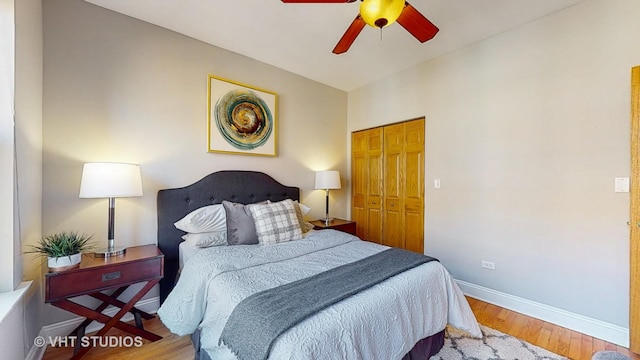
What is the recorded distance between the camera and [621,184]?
1.93m

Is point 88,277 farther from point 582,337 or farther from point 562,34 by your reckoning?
point 562,34

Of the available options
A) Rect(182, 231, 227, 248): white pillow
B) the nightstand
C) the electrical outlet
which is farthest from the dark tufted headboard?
the electrical outlet

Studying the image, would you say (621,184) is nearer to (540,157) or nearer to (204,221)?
(540,157)

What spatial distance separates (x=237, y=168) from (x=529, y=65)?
3.05 meters

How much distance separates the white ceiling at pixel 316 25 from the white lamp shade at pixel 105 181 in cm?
138

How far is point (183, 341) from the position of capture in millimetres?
1972

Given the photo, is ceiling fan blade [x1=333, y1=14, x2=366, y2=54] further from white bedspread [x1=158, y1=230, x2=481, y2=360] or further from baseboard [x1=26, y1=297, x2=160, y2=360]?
baseboard [x1=26, y1=297, x2=160, y2=360]

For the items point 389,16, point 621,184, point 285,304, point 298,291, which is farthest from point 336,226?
point 621,184

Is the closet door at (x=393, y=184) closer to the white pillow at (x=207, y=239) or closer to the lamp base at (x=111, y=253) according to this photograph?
the white pillow at (x=207, y=239)

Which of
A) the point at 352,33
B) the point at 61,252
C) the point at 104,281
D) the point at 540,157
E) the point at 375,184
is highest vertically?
the point at 352,33

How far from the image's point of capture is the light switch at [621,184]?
1.91m

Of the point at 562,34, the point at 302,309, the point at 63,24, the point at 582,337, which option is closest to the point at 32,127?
the point at 63,24

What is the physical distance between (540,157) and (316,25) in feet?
7.67

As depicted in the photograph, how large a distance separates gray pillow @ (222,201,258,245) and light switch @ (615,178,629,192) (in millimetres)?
2848
